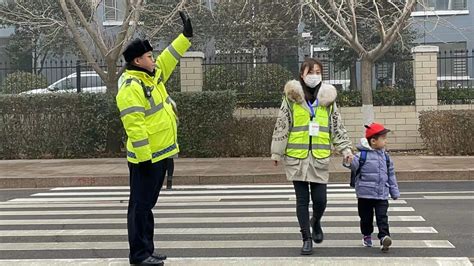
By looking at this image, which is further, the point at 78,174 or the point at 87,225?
the point at 78,174

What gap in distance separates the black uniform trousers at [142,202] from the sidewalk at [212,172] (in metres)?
7.10

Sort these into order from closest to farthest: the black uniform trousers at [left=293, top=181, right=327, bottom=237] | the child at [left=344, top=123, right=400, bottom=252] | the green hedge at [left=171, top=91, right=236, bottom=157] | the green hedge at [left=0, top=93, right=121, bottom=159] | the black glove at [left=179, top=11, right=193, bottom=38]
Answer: the black glove at [left=179, top=11, right=193, bottom=38] < the black uniform trousers at [left=293, top=181, right=327, bottom=237] < the child at [left=344, top=123, right=400, bottom=252] < the green hedge at [left=171, top=91, right=236, bottom=157] < the green hedge at [left=0, top=93, right=121, bottom=159]

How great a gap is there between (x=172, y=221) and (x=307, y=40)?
19.5 m

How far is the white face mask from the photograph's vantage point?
5855mm

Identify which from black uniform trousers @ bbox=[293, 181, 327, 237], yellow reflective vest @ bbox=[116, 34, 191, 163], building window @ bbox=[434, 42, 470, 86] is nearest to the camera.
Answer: yellow reflective vest @ bbox=[116, 34, 191, 163]

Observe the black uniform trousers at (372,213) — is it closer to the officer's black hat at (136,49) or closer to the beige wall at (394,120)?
the officer's black hat at (136,49)

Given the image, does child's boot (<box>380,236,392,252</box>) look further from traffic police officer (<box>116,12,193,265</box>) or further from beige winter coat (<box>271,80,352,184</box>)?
traffic police officer (<box>116,12,193,265</box>)

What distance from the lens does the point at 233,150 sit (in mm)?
16047

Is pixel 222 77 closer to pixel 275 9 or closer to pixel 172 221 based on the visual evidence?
pixel 275 9

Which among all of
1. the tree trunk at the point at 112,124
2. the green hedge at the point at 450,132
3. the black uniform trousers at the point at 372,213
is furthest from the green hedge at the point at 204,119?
the black uniform trousers at the point at 372,213

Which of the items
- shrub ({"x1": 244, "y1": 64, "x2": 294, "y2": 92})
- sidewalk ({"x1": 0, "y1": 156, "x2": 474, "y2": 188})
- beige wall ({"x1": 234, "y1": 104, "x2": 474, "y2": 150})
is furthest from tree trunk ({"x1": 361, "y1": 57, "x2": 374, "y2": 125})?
shrub ({"x1": 244, "y1": 64, "x2": 294, "y2": 92})

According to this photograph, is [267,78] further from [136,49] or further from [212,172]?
[136,49]

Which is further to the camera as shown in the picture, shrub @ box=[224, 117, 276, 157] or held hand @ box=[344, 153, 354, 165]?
shrub @ box=[224, 117, 276, 157]

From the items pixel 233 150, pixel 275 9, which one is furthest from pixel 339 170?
pixel 275 9
